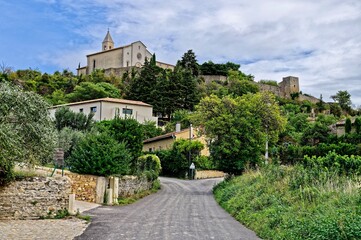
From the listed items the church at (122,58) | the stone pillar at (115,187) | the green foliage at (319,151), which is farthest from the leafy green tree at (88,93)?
the stone pillar at (115,187)

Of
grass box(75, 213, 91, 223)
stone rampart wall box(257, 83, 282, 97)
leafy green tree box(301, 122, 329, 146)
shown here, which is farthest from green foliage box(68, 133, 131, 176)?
stone rampart wall box(257, 83, 282, 97)

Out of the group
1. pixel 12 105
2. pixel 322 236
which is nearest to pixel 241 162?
pixel 12 105

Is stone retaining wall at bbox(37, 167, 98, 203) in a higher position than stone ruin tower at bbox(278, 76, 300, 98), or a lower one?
lower

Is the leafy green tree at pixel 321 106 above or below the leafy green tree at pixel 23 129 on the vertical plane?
above

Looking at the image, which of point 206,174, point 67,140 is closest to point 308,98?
point 206,174

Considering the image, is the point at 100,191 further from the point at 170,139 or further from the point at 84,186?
the point at 170,139

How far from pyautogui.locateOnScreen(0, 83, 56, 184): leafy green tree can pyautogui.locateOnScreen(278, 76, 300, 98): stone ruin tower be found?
356 ft

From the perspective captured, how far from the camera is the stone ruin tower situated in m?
119

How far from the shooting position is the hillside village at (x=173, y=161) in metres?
13.0

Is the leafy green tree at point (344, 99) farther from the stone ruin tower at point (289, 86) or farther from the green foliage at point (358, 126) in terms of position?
the green foliage at point (358, 126)

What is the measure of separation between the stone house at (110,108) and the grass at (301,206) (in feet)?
130

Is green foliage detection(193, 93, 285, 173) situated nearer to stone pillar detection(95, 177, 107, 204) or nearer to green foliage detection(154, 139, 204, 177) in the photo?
green foliage detection(154, 139, 204, 177)

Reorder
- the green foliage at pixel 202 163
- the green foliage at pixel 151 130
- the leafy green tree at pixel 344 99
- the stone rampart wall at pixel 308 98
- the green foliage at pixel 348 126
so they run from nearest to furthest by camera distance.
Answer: the green foliage at pixel 202 163
the green foliage at pixel 348 126
the green foliage at pixel 151 130
the leafy green tree at pixel 344 99
the stone rampart wall at pixel 308 98

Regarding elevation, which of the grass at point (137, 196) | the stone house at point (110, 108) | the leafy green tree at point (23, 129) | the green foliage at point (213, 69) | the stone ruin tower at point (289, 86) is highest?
the green foliage at point (213, 69)
